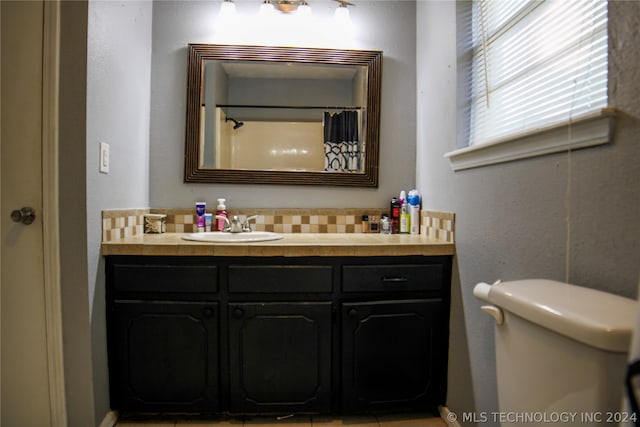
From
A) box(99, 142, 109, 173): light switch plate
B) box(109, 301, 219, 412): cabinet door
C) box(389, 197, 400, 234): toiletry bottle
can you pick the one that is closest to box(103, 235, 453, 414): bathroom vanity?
box(109, 301, 219, 412): cabinet door

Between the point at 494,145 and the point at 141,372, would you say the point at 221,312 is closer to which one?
the point at 141,372

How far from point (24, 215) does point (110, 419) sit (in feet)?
2.84

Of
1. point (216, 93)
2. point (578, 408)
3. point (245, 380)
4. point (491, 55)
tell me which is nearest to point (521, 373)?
point (578, 408)

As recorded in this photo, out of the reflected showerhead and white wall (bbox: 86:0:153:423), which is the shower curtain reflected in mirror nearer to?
the reflected showerhead

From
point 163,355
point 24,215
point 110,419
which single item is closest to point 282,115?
point 24,215

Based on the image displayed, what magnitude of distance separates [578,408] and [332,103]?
158cm

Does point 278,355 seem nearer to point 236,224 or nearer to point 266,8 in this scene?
point 236,224

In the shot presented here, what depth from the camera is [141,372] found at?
1259 millimetres

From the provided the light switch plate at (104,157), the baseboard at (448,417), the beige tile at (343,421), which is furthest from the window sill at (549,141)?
the light switch plate at (104,157)

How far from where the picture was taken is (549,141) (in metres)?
0.82

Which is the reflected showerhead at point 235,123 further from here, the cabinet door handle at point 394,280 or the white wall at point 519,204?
the cabinet door handle at point 394,280

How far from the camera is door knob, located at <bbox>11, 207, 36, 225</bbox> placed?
1110 millimetres

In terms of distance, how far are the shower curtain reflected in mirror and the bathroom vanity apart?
0.62 metres

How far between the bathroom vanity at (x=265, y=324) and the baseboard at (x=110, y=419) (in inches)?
1.5
